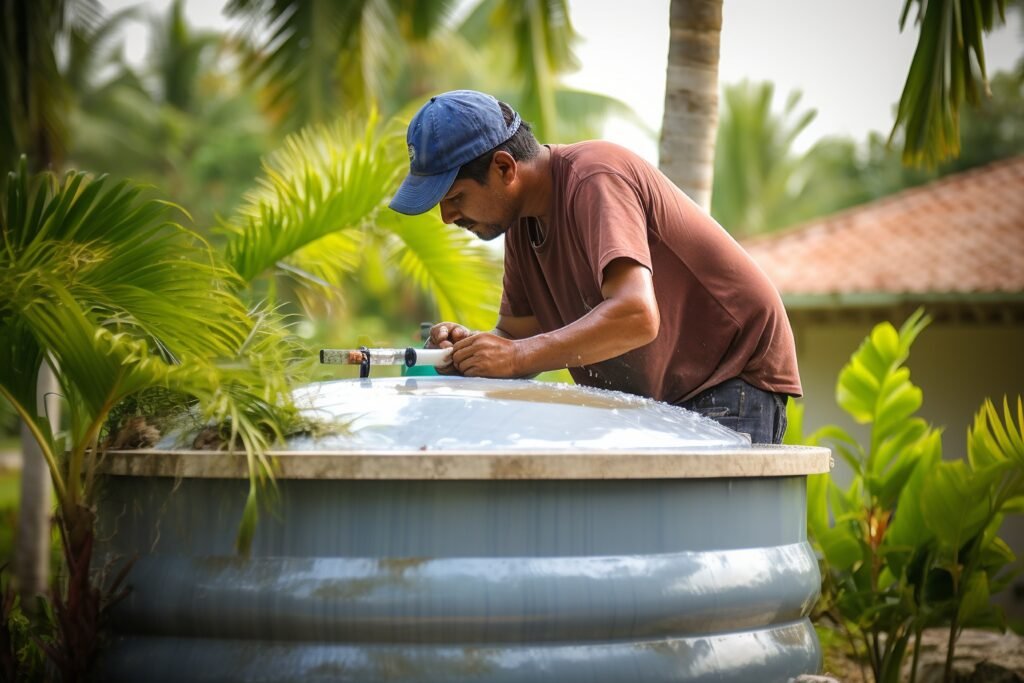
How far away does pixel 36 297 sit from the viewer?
8.61ft

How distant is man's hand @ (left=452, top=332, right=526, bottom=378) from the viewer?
295 centimetres

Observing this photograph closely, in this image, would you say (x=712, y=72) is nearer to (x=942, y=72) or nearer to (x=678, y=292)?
(x=942, y=72)

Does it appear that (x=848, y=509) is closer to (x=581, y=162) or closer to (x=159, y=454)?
(x=581, y=162)

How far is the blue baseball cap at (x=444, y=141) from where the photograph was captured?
300 cm

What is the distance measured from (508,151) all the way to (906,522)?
2894mm

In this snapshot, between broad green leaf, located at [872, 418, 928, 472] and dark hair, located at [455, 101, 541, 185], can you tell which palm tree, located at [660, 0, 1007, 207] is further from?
dark hair, located at [455, 101, 541, 185]

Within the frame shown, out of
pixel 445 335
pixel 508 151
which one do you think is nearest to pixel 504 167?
pixel 508 151

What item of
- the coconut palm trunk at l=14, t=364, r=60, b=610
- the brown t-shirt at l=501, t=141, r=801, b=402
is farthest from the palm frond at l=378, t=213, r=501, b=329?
the coconut palm trunk at l=14, t=364, r=60, b=610

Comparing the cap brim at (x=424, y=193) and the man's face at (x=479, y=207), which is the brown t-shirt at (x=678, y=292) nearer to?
the man's face at (x=479, y=207)

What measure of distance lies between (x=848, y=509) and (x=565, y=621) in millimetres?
3541

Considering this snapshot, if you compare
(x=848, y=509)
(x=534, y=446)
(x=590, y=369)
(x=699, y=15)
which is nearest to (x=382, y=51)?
(x=699, y=15)

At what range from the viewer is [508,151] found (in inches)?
122

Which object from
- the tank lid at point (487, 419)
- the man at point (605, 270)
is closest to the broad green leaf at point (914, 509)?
the man at point (605, 270)

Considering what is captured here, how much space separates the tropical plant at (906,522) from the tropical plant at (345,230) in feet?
5.72
